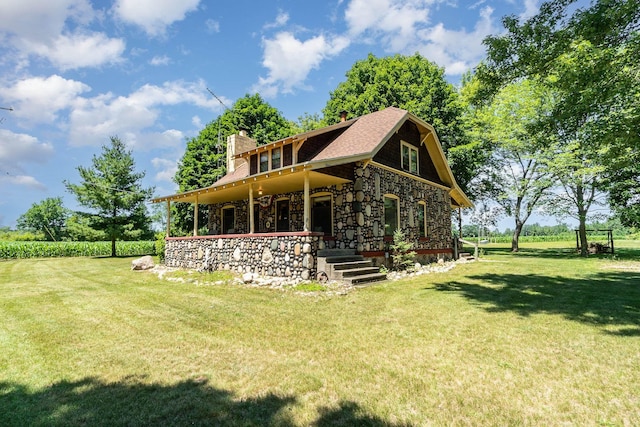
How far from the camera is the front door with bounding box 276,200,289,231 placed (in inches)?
552

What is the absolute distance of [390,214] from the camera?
12.6 meters

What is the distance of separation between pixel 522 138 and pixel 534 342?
2240 cm

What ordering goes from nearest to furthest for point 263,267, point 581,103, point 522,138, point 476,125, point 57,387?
point 57,387 → point 581,103 → point 263,267 → point 522,138 → point 476,125

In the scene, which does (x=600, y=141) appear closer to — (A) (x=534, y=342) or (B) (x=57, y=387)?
(A) (x=534, y=342)

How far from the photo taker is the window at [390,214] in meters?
12.3

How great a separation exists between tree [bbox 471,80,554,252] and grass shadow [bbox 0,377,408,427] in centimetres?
2342

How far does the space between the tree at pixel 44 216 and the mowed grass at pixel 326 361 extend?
72.2 m

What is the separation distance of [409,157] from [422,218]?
2.99 metres

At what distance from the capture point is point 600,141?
27.0 feet

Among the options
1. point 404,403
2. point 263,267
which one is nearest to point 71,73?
point 263,267

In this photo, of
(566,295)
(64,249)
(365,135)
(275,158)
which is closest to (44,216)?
(64,249)

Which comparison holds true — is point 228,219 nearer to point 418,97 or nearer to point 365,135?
point 365,135

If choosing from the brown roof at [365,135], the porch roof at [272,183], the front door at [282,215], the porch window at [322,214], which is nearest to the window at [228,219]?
the porch roof at [272,183]

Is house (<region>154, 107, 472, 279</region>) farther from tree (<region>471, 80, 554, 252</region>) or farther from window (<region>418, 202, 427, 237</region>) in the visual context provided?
tree (<region>471, 80, 554, 252</region>)
